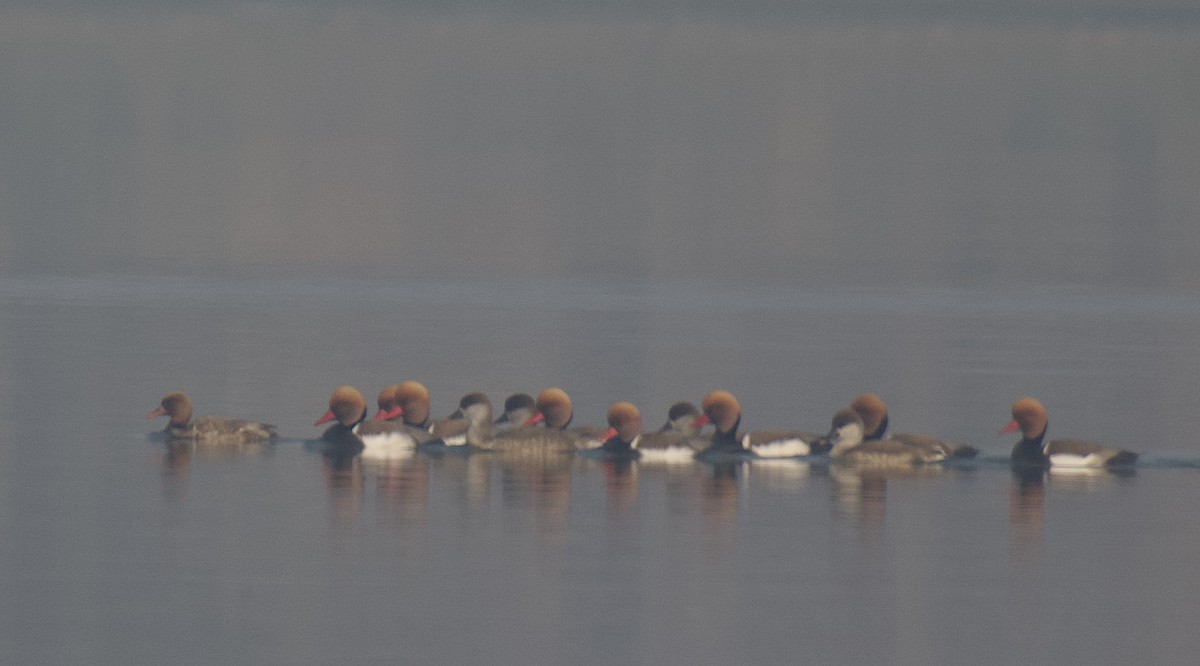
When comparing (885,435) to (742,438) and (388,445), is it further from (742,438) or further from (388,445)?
(388,445)

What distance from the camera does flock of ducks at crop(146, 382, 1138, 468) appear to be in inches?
789

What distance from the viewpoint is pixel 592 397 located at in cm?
2316

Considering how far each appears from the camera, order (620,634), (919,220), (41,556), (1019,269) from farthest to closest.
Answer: (919,220)
(1019,269)
(41,556)
(620,634)

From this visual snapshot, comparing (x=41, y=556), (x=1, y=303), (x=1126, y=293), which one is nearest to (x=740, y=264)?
(x=1126, y=293)

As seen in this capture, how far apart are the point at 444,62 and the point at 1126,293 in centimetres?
11232

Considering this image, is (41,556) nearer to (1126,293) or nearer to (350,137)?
(1126,293)

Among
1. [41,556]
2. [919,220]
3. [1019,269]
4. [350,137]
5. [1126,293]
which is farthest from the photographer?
[350,137]

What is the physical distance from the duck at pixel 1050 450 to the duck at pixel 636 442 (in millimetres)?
2198

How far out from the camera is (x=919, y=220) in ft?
177

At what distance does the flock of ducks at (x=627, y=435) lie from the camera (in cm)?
2003

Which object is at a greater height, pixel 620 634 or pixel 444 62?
pixel 444 62

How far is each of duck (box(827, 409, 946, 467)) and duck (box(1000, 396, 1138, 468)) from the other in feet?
1.83

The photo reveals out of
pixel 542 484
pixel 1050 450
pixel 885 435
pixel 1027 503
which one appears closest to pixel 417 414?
pixel 542 484

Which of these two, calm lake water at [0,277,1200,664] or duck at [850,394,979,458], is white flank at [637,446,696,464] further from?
duck at [850,394,979,458]
